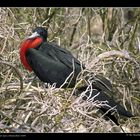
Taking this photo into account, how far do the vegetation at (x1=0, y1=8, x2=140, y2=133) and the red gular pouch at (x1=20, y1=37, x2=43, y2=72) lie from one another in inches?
2.6

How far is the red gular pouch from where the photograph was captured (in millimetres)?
4898

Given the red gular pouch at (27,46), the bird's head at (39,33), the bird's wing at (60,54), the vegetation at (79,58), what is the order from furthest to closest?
the bird's head at (39,33)
the red gular pouch at (27,46)
the bird's wing at (60,54)
the vegetation at (79,58)

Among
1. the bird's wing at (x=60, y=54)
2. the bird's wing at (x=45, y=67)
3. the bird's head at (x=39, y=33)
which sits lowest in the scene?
the bird's wing at (x=45, y=67)

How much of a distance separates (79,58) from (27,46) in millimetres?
446

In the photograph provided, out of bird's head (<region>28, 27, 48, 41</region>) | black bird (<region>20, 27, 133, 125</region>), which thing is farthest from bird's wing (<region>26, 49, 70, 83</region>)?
bird's head (<region>28, 27, 48, 41</region>)

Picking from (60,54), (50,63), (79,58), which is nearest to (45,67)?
(50,63)

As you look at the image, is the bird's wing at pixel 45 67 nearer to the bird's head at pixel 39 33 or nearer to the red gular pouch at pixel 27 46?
the red gular pouch at pixel 27 46

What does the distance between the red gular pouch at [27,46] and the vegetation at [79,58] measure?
7cm

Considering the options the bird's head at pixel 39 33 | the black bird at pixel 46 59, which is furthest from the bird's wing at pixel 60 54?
the bird's head at pixel 39 33

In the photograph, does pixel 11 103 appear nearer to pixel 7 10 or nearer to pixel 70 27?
pixel 7 10

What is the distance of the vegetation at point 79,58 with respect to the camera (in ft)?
12.6

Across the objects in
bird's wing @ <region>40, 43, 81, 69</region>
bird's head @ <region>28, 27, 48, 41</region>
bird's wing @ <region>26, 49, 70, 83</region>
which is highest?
bird's head @ <region>28, 27, 48, 41</region>

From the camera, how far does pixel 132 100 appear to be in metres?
4.98

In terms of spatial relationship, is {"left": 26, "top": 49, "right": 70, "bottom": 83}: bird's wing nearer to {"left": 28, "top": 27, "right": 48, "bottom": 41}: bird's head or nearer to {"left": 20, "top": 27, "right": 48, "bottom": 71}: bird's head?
{"left": 20, "top": 27, "right": 48, "bottom": 71}: bird's head
